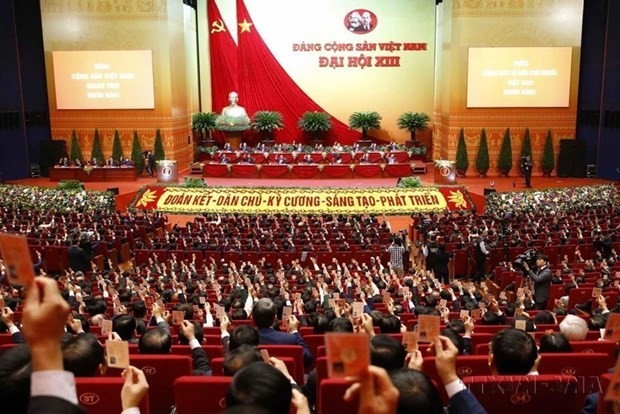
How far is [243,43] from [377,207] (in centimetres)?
1448

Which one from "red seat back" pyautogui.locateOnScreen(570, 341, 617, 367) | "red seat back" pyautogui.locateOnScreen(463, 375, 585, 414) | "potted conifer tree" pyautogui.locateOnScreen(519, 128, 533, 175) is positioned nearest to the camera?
"red seat back" pyautogui.locateOnScreen(463, 375, 585, 414)

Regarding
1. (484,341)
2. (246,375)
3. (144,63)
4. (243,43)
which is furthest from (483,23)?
(246,375)

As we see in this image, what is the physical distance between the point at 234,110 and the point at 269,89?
2.63 meters

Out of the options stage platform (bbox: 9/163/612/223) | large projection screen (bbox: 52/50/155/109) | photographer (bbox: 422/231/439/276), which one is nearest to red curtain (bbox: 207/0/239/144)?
large projection screen (bbox: 52/50/155/109)

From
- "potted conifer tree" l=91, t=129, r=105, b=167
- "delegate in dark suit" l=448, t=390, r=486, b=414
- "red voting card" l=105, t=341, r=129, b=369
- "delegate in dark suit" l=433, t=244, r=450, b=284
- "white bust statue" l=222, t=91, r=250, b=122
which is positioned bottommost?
"delegate in dark suit" l=433, t=244, r=450, b=284

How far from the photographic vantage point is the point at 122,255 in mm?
16484

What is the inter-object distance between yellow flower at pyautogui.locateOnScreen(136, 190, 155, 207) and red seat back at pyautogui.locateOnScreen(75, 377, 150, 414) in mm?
19821

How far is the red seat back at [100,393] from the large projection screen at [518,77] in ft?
83.6

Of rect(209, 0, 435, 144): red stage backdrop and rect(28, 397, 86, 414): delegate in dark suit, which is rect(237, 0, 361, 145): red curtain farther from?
rect(28, 397, 86, 414): delegate in dark suit

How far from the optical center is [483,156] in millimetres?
27031

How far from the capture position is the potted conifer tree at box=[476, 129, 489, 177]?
88.7 ft

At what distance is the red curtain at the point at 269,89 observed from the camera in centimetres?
3219

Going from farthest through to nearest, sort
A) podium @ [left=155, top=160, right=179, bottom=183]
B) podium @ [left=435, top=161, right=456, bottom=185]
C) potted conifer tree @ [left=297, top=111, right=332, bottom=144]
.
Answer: potted conifer tree @ [left=297, top=111, right=332, bottom=144], podium @ [left=155, top=160, right=179, bottom=183], podium @ [left=435, top=161, right=456, bottom=185]

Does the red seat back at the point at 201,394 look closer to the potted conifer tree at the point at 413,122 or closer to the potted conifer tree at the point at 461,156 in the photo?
the potted conifer tree at the point at 461,156
